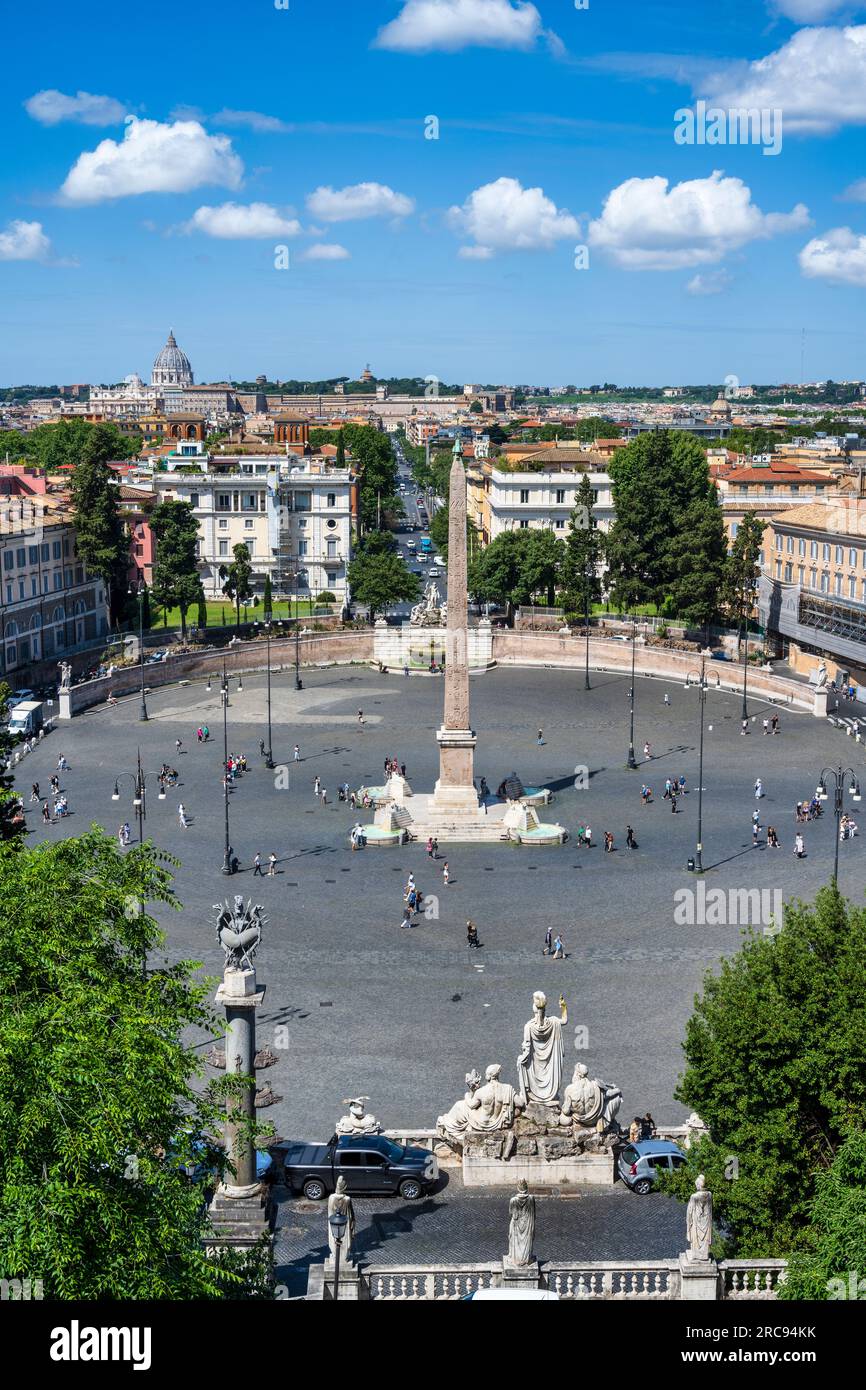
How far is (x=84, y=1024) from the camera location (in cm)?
1405

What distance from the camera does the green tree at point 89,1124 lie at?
12.3 meters

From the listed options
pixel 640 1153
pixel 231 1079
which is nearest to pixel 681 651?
pixel 640 1153

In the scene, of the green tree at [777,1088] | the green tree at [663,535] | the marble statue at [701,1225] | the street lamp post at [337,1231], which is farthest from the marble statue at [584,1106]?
the green tree at [663,535]

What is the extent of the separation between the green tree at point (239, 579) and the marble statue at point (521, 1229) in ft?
202

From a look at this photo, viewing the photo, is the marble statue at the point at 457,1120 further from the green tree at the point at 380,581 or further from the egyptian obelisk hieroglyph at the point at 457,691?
the green tree at the point at 380,581

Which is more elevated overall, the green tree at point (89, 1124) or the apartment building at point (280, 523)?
the apartment building at point (280, 523)

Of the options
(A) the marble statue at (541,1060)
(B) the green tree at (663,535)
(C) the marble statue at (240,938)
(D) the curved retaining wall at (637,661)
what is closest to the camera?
(C) the marble statue at (240,938)

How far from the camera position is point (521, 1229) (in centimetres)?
1627

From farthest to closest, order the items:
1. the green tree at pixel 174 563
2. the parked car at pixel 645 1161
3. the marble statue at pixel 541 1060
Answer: the green tree at pixel 174 563 → the marble statue at pixel 541 1060 → the parked car at pixel 645 1161

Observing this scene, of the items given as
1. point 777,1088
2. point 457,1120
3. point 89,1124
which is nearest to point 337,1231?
point 89,1124

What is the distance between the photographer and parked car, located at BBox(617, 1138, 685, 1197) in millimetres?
21125

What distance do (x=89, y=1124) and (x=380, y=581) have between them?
218ft

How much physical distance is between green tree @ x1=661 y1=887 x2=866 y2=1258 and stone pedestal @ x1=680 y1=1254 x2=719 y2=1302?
1.62 m
